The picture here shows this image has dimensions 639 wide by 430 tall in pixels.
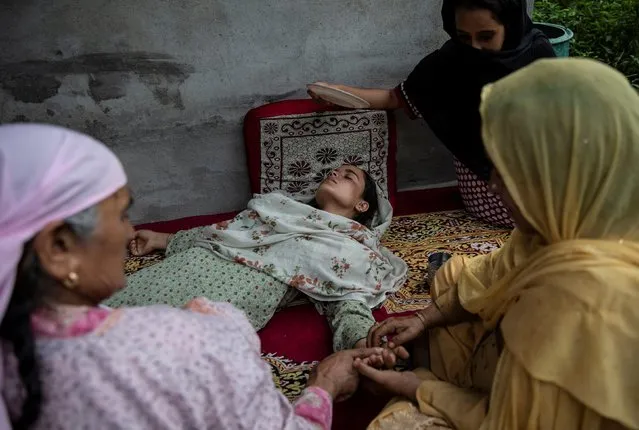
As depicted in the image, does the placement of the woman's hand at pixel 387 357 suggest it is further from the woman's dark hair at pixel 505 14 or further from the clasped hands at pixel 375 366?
the woman's dark hair at pixel 505 14

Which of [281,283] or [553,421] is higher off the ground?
Answer: [553,421]

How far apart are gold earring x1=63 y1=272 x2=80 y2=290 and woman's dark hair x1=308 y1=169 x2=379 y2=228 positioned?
1964mm

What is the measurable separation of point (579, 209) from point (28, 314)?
1197 millimetres

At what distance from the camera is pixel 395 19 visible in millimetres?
3396

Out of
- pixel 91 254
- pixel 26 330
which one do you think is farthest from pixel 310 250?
pixel 26 330

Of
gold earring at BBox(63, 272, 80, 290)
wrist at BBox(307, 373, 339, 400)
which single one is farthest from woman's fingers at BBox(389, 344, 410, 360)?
gold earring at BBox(63, 272, 80, 290)

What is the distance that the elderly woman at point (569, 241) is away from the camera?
1.41m

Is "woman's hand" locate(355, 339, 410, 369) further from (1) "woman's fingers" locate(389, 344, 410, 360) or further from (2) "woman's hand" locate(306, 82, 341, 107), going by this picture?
(2) "woman's hand" locate(306, 82, 341, 107)

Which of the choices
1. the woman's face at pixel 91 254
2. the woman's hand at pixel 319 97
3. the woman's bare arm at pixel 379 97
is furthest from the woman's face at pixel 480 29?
the woman's face at pixel 91 254

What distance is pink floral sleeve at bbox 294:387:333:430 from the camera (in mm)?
1732

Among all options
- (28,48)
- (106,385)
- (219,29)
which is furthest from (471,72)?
(106,385)

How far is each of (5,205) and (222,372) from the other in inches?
21.7

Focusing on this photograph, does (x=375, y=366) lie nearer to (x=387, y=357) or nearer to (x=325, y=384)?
(x=387, y=357)

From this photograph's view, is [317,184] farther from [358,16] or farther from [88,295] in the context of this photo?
[88,295]
